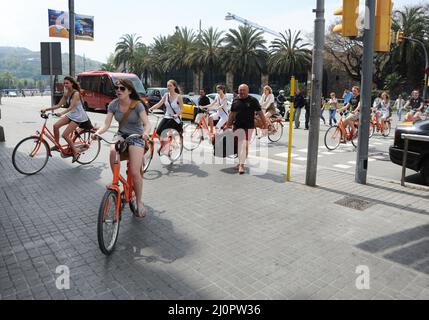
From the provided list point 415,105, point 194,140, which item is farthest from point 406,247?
point 415,105

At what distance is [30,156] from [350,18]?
6.03 m

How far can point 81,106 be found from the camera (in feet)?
26.0

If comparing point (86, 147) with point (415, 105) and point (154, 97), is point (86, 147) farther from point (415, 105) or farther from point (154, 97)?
point (154, 97)

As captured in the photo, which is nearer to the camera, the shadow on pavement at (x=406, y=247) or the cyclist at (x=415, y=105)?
the shadow on pavement at (x=406, y=247)

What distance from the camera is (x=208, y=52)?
45.3 meters

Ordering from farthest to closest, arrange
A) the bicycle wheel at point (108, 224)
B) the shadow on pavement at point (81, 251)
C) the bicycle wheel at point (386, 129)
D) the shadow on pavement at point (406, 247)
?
the bicycle wheel at point (386, 129) < the shadow on pavement at point (406, 247) < the bicycle wheel at point (108, 224) < the shadow on pavement at point (81, 251)

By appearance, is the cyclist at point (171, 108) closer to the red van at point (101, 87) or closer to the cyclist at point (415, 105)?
the cyclist at point (415, 105)

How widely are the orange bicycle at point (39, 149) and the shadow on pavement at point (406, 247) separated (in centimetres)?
580

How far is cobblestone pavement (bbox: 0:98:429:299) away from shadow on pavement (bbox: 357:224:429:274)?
0.04ft

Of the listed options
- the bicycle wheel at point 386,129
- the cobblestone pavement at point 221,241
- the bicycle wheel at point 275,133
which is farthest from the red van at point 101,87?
the cobblestone pavement at point 221,241

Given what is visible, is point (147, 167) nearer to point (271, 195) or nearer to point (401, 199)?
point (271, 195)

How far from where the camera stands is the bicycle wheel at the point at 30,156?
7133mm
